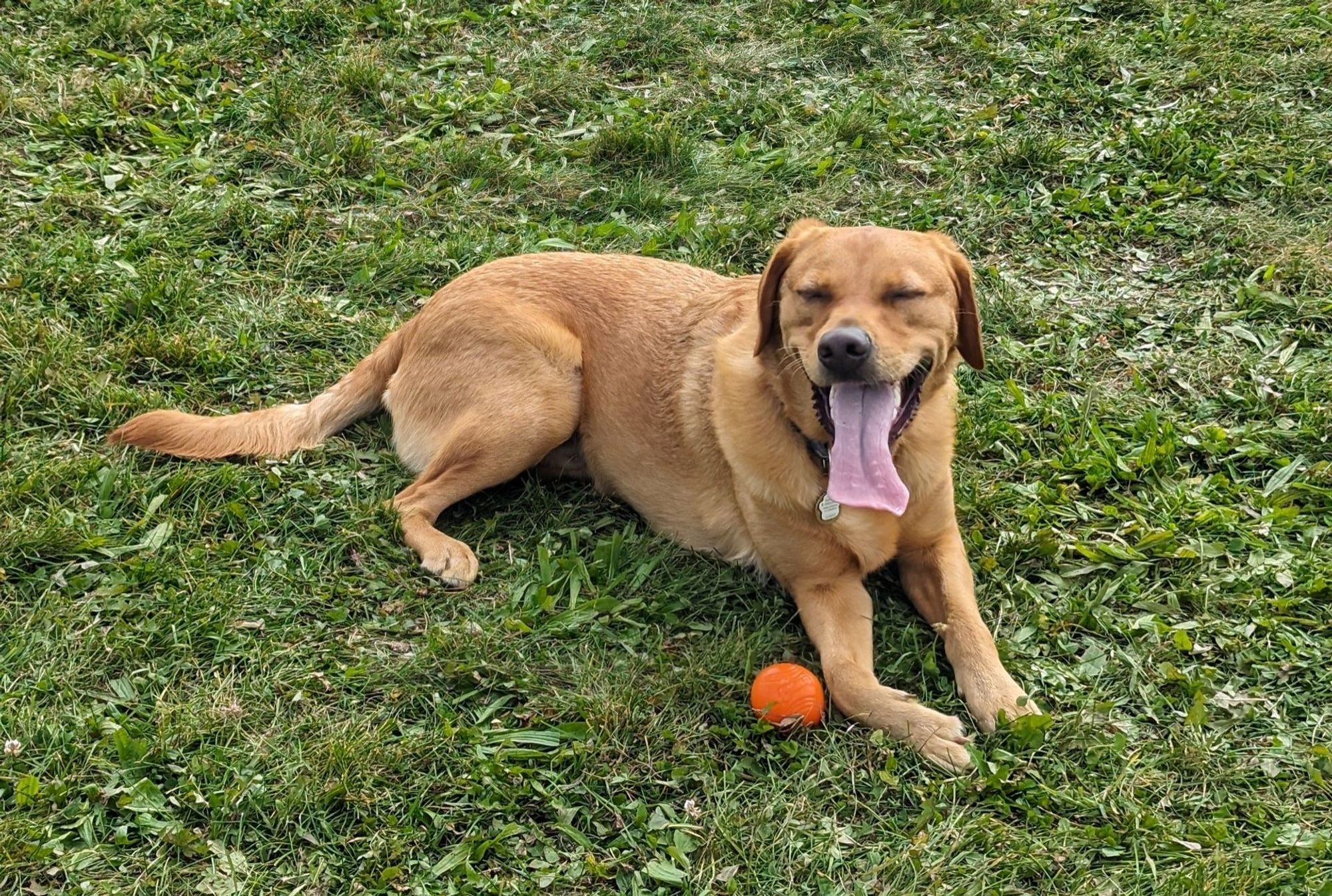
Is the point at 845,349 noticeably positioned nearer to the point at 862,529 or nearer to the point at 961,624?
the point at 862,529

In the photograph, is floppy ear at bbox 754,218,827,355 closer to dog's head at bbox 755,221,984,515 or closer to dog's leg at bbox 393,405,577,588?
dog's head at bbox 755,221,984,515

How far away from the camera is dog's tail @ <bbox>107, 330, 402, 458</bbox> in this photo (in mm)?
4477

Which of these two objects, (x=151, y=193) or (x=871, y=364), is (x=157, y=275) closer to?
(x=151, y=193)

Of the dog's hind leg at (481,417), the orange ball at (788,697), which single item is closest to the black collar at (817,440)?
the orange ball at (788,697)

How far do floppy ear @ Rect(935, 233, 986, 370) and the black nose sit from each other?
535 mm

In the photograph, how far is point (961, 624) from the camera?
3.77 m

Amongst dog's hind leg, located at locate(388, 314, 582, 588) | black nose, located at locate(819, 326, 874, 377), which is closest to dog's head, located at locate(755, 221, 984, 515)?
black nose, located at locate(819, 326, 874, 377)

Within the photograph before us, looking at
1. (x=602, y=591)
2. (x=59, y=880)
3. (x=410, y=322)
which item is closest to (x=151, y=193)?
(x=410, y=322)

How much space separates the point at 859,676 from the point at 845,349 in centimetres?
103

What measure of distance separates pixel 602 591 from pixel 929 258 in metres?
1.59

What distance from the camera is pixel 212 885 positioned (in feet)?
10.1

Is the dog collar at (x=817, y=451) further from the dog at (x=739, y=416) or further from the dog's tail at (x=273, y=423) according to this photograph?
the dog's tail at (x=273, y=423)

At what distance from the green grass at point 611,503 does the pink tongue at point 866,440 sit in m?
0.63

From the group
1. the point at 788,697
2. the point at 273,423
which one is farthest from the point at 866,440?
the point at 273,423
